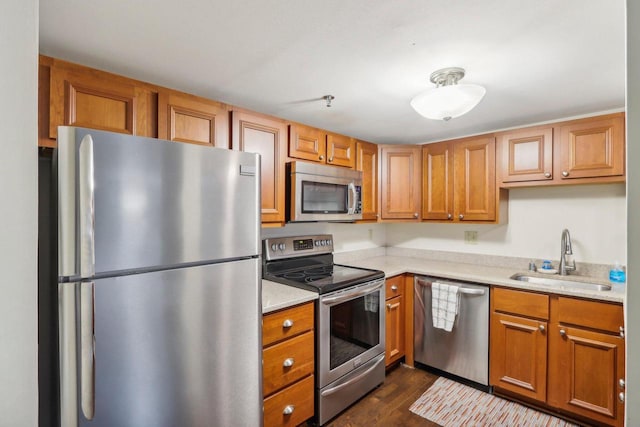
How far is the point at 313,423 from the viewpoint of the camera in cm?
200

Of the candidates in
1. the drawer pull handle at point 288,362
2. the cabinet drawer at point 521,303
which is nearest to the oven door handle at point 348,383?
the drawer pull handle at point 288,362

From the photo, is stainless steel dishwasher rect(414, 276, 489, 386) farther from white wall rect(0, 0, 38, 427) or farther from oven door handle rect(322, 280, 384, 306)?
white wall rect(0, 0, 38, 427)

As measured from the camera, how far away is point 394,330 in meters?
2.63

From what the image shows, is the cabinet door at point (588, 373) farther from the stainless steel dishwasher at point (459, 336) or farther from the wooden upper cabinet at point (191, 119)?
the wooden upper cabinet at point (191, 119)

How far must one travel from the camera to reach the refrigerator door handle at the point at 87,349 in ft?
3.32

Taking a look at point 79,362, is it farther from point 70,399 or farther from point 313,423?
point 313,423

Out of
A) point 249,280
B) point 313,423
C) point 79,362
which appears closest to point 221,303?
point 249,280

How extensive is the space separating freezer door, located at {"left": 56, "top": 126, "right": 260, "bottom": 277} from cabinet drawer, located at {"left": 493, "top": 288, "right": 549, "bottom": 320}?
188 centimetres

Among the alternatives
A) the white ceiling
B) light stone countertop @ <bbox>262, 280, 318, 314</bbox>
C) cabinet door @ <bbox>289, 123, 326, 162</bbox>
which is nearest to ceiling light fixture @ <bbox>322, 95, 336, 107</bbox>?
the white ceiling

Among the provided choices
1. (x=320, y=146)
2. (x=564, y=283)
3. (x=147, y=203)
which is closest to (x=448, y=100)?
(x=320, y=146)

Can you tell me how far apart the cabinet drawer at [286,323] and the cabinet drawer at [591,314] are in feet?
5.49
